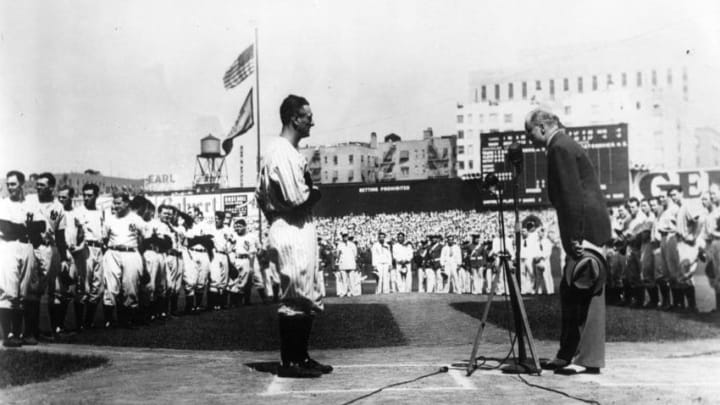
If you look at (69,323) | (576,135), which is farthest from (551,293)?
(69,323)

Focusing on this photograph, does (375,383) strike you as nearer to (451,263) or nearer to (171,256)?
(171,256)

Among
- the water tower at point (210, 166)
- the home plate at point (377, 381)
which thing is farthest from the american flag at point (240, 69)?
the water tower at point (210, 166)

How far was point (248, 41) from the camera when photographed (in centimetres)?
675

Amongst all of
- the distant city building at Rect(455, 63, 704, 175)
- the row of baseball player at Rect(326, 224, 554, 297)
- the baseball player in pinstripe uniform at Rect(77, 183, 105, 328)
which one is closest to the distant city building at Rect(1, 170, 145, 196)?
the baseball player in pinstripe uniform at Rect(77, 183, 105, 328)

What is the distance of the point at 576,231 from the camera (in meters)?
4.79

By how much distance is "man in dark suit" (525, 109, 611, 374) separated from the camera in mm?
A: 4738

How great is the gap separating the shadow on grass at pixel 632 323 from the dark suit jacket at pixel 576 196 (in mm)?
1049

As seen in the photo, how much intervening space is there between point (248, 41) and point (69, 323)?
16.7ft

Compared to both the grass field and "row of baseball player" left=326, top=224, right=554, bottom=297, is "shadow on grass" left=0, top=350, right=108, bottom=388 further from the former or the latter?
"row of baseball player" left=326, top=224, right=554, bottom=297

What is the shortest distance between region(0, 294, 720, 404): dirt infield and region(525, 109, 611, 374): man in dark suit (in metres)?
0.26

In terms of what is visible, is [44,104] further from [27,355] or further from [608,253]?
[608,253]

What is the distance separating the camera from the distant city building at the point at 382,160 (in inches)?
971

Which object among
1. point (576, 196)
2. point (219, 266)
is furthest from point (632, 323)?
point (219, 266)

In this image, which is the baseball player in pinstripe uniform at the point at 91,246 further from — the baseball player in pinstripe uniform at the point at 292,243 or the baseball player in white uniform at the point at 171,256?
the baseball player in pinstripe uniform at the point at 292,243
